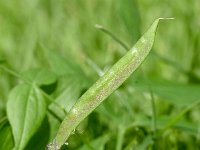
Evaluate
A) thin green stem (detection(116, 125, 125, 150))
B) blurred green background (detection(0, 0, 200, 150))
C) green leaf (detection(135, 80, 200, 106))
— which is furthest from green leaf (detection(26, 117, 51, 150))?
green leaf (detection(135, 80, 200, 106))

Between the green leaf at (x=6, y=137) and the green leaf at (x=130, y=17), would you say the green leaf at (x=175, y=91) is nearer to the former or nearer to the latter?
the green leaf at (x=130, y=17)

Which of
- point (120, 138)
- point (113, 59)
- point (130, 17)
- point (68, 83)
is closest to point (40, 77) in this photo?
point (68, 83)

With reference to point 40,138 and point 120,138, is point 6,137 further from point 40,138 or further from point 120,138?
point 120,138

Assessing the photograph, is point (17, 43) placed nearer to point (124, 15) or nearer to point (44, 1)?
point (44, 1)

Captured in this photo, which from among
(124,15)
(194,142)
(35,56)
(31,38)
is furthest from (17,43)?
(194,142)

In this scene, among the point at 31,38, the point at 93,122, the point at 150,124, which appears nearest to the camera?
the point at 150,124

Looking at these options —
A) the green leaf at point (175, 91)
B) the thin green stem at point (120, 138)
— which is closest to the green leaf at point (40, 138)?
the thin green stem at point (120, 138)

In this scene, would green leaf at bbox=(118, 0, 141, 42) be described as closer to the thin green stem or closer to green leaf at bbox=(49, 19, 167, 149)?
the thin green stem
